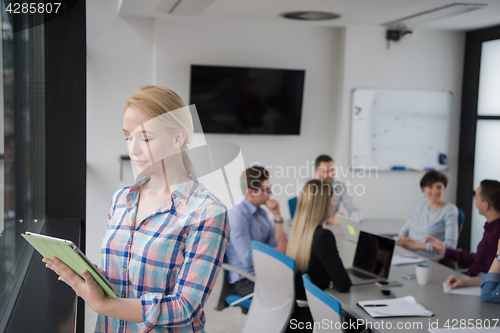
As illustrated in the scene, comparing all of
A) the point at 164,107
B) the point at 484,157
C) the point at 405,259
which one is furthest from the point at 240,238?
the point at 484,157

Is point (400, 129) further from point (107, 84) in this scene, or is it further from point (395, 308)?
point (395, 308)

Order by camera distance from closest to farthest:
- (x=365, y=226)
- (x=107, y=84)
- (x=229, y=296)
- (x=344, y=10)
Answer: (x=229, y=296)
(x=365, y=226)
(x=344, y=10)
(x=107, y=84)

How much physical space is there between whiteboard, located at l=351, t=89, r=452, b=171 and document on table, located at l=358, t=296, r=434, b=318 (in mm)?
3184

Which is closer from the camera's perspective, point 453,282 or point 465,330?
point 465,330

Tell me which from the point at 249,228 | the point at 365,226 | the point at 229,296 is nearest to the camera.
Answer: the point at 229,296

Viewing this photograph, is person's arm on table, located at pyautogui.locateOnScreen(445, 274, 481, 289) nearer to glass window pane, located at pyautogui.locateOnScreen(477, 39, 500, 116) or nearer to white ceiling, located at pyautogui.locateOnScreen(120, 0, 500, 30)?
white ceiling, located at pyautogui.locateOnScreen(120, 0, 500, 30)

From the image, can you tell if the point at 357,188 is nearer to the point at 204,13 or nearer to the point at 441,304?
the point at 204,13

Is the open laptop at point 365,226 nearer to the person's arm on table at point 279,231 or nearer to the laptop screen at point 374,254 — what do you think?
the person's arm on table at point 279,231

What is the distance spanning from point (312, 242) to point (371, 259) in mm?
405

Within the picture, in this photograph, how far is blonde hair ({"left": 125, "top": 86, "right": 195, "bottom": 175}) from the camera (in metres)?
1.07

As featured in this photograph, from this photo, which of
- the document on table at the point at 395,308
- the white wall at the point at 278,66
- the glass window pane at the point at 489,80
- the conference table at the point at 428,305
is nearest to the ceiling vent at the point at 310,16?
the white wall at the point at 278,66

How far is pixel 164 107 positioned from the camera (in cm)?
108

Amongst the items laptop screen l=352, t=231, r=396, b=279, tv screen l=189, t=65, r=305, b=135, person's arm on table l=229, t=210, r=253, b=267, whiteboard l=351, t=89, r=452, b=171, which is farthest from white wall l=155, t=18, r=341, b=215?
laptop screen l=352, t=231, r=396, b=279

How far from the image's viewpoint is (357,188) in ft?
18.0
